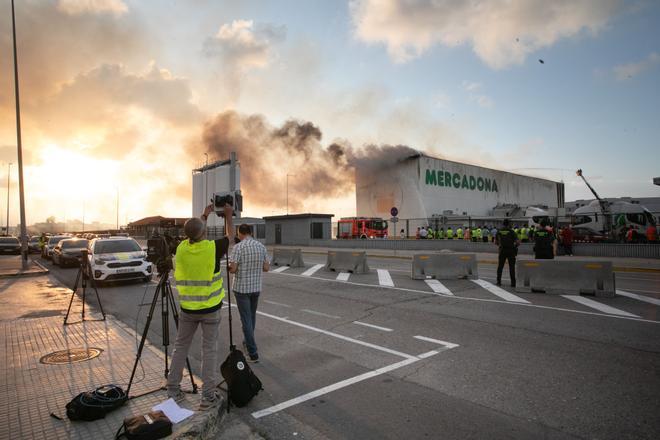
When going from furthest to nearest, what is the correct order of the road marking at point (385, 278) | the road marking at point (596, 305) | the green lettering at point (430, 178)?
1. the green lettering at point (430, 178)
2. the road marking at point (385, 278)
3. the road marking at point (596, 305)

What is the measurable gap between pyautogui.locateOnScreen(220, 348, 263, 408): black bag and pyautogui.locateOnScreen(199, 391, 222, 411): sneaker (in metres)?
0.14

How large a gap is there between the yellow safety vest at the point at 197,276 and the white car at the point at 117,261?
978 centimetres

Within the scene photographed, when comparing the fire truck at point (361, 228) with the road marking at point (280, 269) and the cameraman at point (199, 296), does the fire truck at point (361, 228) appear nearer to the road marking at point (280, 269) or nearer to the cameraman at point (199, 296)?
the road marking at point (280, 269)

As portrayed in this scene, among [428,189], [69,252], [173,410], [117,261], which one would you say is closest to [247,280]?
[173,410]

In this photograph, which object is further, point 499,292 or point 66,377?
point 499,292

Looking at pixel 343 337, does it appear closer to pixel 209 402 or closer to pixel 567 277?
pixel 209 402

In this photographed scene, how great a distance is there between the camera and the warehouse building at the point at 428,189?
43.1 meters

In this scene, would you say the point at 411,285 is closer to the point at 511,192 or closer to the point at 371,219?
the point at 371,219

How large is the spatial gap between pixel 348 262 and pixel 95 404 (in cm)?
1213

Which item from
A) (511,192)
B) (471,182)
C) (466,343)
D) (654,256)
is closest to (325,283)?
(466,343)

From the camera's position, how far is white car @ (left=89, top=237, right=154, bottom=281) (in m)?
12.2

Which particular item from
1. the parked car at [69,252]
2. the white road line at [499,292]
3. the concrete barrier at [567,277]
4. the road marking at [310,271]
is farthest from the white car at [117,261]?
the concrete barrier at [567,277]

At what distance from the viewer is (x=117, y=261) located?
12.4m

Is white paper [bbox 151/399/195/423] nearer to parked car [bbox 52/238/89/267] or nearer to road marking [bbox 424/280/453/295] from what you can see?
road marking [bbox 424/280/453/295]
